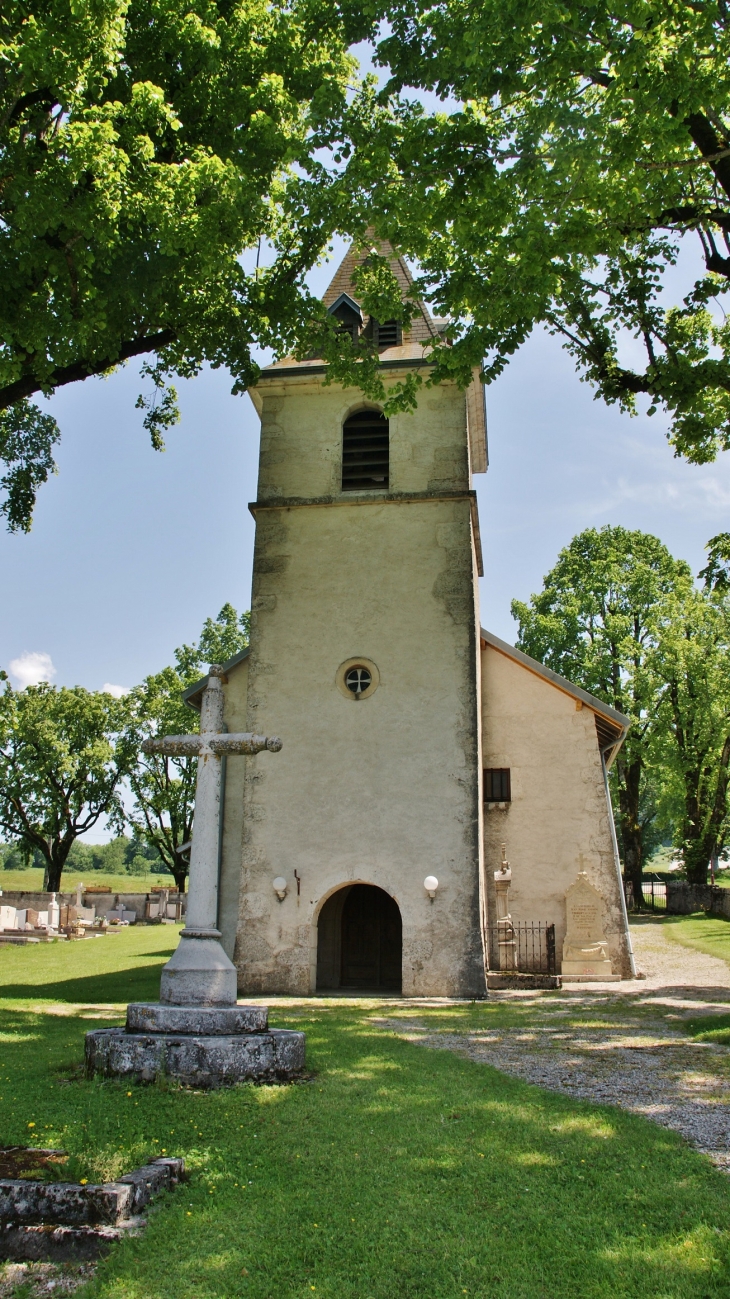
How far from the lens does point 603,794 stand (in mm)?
17234

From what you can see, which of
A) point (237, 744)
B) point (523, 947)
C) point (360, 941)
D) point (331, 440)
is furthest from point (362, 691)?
point (237, 744)

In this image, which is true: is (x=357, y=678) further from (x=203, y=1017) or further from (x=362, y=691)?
(x=203, y=1017)

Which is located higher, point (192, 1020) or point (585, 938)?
point (585, 938)

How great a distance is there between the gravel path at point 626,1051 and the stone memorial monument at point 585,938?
2.59 feet

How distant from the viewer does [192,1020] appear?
6.88 metres

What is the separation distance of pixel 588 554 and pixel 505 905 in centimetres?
2333

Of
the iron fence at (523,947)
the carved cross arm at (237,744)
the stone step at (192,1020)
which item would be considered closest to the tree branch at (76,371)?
the carved cross arm at (237,744)

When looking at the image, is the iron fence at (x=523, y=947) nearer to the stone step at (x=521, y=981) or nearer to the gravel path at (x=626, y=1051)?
the stone step at (x=521, y=981)

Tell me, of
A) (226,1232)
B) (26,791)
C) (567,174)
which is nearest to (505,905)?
(567,174)

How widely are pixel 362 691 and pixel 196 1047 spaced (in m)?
9.74

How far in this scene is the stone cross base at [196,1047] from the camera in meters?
6.52

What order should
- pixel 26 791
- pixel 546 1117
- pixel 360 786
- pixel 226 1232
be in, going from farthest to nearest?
pixel 26 791 → pixel 360 786 → pixel 546 1117 → pixel 226 1232

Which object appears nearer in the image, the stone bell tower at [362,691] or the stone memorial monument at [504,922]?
the stone bell tower at [362,691]

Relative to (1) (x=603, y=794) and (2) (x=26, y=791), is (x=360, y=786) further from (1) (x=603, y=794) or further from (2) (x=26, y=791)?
(2) (x=26, y=791)
